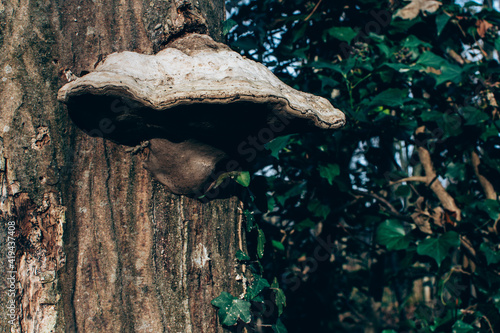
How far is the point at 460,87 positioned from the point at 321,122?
1.73m

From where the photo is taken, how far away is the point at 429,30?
2.33 meters

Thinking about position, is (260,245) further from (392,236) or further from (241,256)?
(392,236)

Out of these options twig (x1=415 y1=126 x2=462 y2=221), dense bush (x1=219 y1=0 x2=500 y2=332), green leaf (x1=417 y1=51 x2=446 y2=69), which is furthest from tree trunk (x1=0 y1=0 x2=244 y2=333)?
twig (x1=415 y1=126 x2=462 y2=221)

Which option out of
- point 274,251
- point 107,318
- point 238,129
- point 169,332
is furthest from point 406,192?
point 107,318

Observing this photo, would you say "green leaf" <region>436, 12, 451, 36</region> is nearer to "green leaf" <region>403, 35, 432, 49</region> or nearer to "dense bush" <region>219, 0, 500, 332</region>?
"dense bush" <region>219, 0, 500, 332</region>

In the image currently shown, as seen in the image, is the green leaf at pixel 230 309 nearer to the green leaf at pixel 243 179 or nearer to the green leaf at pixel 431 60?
the green leaf at pixel 243 179

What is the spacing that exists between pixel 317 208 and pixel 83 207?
57.2 inches

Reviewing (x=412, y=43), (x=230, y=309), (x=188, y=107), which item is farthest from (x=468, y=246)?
Answer: (x=188, y=107)

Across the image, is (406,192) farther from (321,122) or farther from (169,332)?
(169,332)

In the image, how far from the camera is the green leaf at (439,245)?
1903 mm

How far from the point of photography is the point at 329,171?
1948 millimetres

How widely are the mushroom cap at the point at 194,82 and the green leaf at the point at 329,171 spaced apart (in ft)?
2.82

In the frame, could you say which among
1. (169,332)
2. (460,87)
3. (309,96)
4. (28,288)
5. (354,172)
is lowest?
(169,332)

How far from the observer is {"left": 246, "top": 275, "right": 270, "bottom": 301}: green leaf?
1.28 metres
